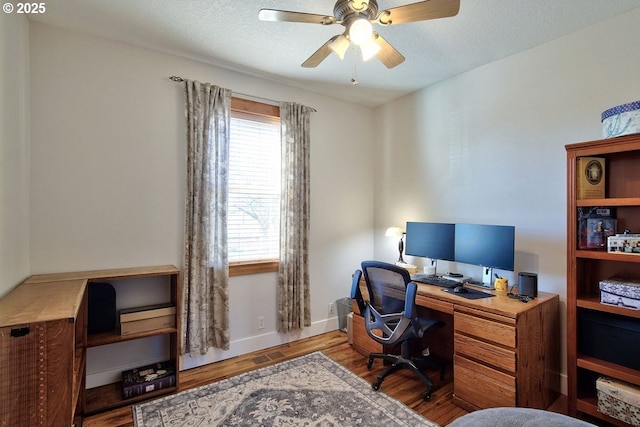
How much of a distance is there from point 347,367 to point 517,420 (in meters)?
1.67

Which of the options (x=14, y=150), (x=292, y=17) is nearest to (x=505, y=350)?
(x=292, y=17)

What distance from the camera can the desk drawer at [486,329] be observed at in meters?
1.89

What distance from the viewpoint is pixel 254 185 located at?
3.06m

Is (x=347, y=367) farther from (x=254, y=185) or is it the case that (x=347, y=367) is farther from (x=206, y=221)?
(x=254, y=185)

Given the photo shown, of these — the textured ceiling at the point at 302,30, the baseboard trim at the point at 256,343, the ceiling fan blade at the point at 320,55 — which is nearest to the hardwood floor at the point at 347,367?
the baseboard trim at the point at 256,343

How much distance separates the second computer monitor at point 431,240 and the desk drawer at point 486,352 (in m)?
0.78

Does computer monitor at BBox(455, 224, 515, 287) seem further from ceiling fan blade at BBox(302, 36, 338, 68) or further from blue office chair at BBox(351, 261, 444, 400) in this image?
ceiling fan blade at BBox(302, 36, 338, 68)

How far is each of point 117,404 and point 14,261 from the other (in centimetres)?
116

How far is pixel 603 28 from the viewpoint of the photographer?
6.93ft

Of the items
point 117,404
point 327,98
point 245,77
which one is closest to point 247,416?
point 117,404

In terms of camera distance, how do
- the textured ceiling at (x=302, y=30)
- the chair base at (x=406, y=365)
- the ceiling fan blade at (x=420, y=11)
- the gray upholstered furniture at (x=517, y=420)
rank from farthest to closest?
1. the chair base at (x=406, y=365)
2. the textured ceiling at (x=302, y=30)
3. the ceiling fan blade at (x=420, y=11)
4. the gray upholstered furniture at (x=517, y=420)

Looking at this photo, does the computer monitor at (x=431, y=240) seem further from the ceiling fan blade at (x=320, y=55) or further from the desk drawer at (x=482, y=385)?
the ceiling fan blade at (x=320, y=55)

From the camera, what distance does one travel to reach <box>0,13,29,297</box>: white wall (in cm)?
160

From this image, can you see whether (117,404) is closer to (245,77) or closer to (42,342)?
(42,342)
